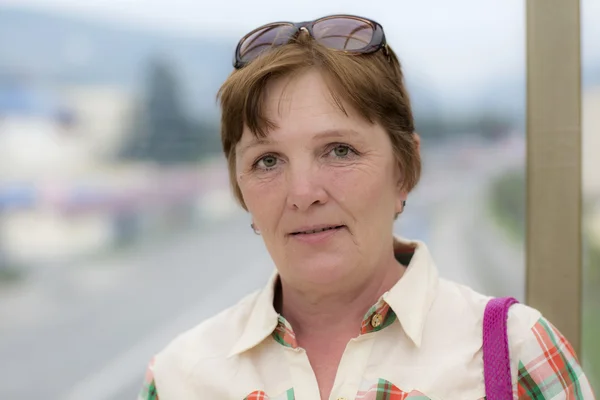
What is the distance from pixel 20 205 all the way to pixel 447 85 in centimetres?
150

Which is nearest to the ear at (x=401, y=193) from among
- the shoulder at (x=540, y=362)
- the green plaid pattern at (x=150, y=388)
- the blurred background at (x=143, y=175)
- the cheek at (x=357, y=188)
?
the cheek at (x=357, y=188)

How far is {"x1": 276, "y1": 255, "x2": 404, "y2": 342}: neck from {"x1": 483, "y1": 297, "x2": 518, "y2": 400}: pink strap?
0.26 meters

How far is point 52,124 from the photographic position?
215 cm

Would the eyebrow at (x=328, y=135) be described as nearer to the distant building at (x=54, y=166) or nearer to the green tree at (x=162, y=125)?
the green tree at (x=162, y=125)

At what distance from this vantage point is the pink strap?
120 centimetres

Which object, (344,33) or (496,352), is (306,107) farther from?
(496,352)

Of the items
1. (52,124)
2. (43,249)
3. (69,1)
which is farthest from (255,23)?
(43,249)

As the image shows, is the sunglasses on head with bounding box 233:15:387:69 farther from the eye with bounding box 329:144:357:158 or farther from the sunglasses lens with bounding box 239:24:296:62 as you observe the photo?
the eye with bounding box 329:144:357:158

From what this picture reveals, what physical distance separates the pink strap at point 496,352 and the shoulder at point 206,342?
0.57 meters

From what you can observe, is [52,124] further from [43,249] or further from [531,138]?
[531,138]

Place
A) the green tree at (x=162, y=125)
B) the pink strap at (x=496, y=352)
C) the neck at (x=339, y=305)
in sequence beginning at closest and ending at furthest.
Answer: the pink strap at (x=496, y=352) → the neck at (x=339, y=305) → the green tree at (x=162, y=125)

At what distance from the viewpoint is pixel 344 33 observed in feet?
4.48

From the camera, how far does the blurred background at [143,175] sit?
2039 mm

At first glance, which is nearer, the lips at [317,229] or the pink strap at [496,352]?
the pink strap at [496,352]
